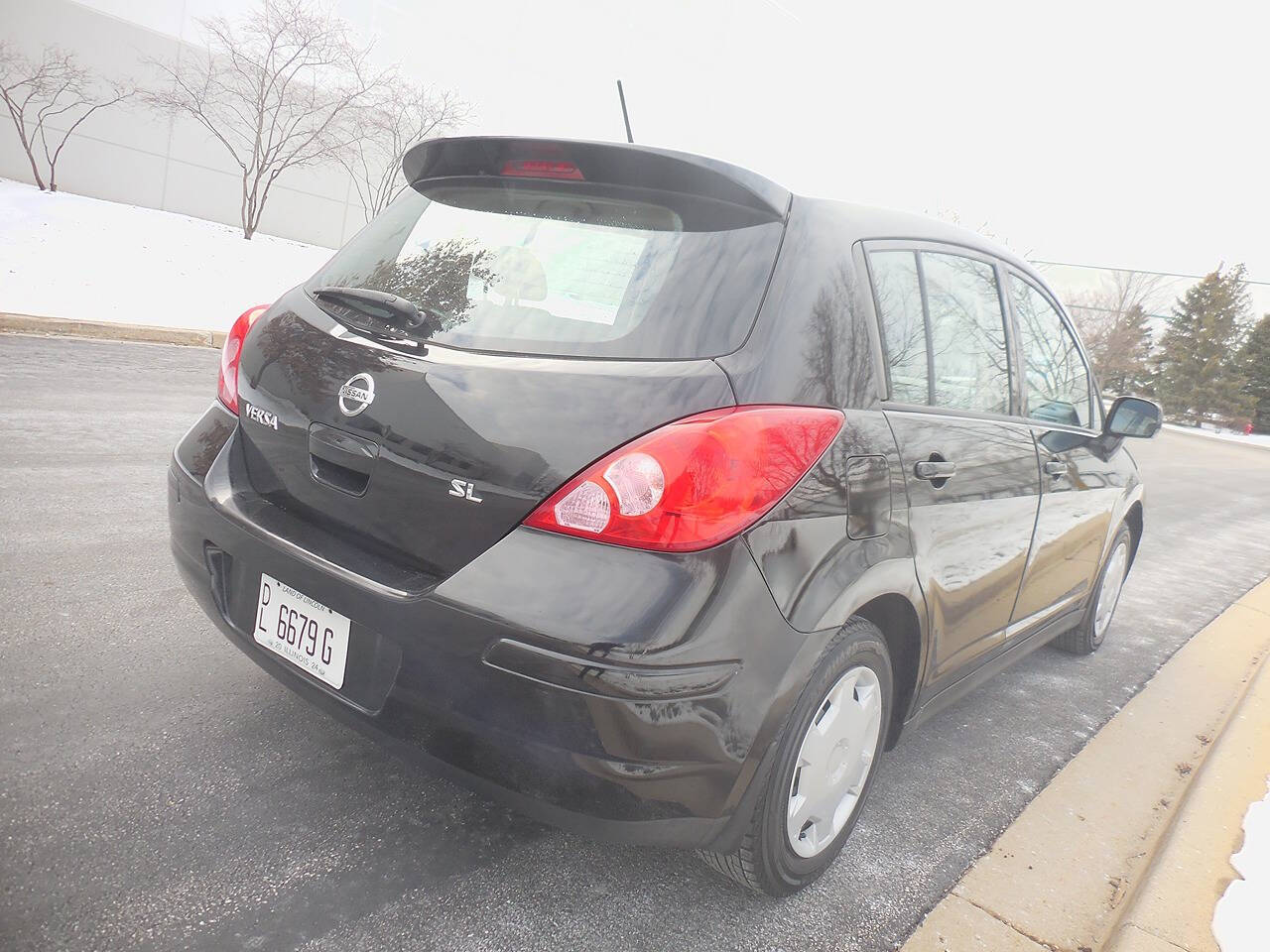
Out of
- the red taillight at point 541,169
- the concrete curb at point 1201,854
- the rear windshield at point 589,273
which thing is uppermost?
the red taillight at point 541,169

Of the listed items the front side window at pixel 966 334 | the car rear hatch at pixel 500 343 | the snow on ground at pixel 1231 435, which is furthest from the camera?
the snow on ground at pixel 1231 435

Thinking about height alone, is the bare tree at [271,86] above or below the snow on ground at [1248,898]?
above

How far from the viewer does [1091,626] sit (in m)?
4.38

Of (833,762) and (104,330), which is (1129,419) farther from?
(104,330)

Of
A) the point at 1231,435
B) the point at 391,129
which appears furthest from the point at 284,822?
the point at 1231,435

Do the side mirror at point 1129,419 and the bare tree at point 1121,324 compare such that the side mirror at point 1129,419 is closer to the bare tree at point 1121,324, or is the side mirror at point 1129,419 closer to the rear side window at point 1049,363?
the rear side window at point 1049,363

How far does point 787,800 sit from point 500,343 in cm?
116

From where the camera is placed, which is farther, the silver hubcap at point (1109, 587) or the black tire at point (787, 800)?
the silver hubcap at point (1109, 587)

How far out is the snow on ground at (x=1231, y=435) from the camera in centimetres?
4138

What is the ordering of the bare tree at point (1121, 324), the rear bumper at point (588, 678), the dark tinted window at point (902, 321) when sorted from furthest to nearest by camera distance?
the bare tree at point (1121, 324) < the dark tinted window at point (902, 321) < the rear bumper at point (588, 678)

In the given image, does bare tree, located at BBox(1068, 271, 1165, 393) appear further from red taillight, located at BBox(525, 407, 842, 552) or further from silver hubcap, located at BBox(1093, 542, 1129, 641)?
red taillight, located at BBox(525, 407, 842, 552)

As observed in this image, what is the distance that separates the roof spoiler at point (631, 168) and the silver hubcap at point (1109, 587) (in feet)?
9.99

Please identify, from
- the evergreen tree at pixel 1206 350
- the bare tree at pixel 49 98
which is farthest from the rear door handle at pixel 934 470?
the evergreen tree at pixel 1206 350

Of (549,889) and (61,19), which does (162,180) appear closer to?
(61,19)
